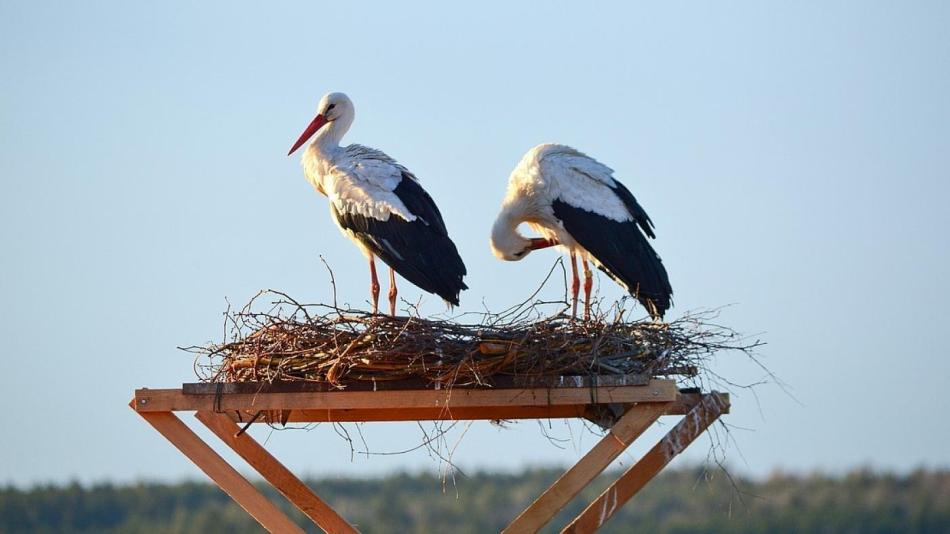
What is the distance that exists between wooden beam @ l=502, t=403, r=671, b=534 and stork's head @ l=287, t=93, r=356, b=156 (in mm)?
3675

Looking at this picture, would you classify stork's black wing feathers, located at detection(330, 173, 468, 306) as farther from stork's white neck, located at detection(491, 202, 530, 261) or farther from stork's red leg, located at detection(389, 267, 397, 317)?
stork's white neck, located at detection(491, 202, 530, 261)

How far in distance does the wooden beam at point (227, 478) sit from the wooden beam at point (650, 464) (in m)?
1.15

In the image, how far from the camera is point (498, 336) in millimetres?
6820

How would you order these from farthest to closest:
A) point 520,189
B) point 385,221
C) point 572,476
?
point 520,189 → point 385,221 → point 572,476

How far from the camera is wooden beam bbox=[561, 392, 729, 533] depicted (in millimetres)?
6840

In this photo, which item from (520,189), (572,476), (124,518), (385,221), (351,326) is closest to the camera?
(572,476)

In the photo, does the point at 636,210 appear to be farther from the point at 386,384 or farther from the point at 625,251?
the point at 386,384

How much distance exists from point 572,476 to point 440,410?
73 centimetres

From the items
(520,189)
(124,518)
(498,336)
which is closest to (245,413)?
(498,336)

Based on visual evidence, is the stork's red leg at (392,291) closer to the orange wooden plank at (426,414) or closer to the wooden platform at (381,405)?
the orange wooden plank at (426,414)

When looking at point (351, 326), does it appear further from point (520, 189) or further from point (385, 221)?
point (520, 189)

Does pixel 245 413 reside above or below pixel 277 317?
below

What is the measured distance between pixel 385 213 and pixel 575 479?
2530 millimetres

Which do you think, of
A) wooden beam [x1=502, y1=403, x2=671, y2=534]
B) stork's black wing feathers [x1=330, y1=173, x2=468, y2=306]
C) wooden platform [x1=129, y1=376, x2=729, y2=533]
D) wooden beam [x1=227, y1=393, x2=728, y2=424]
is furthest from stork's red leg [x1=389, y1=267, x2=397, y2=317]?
wooden beam [x1=502, y1=403, x2=671, y2=534]
